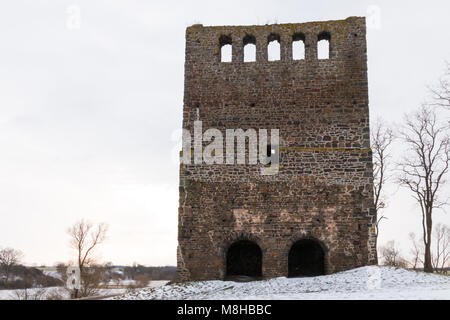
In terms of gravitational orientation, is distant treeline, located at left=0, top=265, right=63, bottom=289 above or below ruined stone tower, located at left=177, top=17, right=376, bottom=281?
below

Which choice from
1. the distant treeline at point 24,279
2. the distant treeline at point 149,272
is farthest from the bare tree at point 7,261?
the distant treeline at point 149,272

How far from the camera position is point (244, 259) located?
61.1ft

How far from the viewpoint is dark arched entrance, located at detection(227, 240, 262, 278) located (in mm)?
18453

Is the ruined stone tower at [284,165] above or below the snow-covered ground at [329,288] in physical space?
above

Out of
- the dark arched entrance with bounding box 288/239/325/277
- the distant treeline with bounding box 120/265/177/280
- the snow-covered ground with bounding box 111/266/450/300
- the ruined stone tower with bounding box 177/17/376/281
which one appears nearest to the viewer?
the snow-covered ground with bounding box 111/266/450/300

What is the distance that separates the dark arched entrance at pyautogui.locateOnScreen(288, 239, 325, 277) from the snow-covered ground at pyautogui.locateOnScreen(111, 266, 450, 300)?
2.30 metres

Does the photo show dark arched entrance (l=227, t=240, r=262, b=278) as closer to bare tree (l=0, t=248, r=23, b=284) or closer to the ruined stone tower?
the ruined stone tower

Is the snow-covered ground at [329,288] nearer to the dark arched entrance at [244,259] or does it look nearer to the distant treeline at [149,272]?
the dark arched entrance at [244,259]

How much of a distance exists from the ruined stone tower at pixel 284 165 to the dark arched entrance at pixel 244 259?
0.04 m

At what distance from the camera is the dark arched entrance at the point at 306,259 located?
18047 mm

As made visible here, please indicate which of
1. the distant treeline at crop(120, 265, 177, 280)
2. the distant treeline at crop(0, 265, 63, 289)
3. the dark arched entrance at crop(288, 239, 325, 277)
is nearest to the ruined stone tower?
the dark arched entrance at crop(288, 239, 325, 277)
